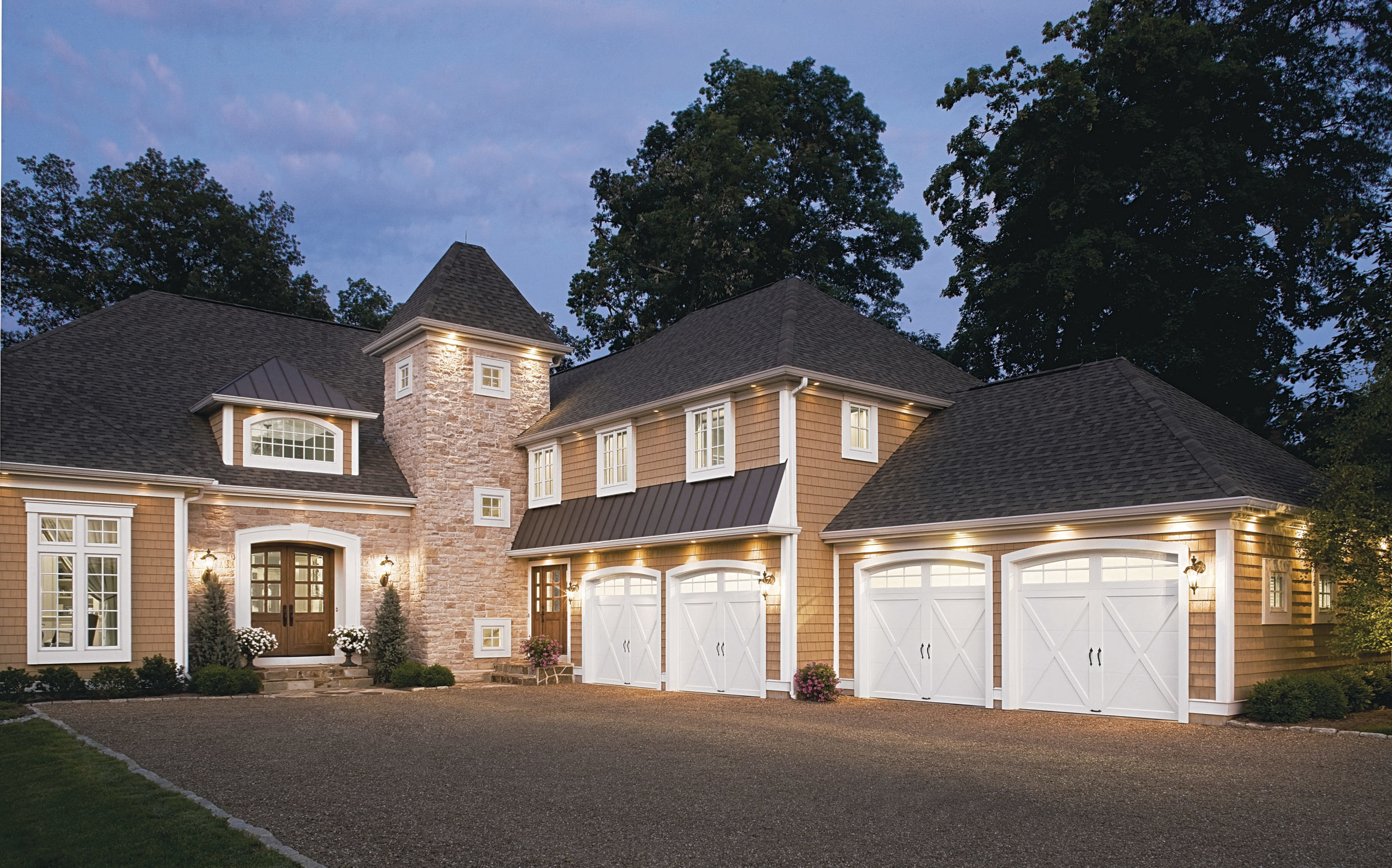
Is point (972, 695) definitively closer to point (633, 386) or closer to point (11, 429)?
point (633, 386)

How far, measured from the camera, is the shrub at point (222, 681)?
696 inches

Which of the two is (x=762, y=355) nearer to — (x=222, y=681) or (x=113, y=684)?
(x=222, y=681)

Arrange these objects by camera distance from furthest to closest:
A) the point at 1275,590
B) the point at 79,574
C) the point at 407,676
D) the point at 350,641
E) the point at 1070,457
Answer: the point at 350,641 < the point at 407,676 < the point at 79,574 < the point at 1070,457 < the point at 1275,590

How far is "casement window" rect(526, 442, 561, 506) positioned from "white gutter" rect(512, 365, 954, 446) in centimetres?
75

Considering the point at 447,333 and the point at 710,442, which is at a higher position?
the point at 447,333

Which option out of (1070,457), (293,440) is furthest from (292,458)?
(1070,457)

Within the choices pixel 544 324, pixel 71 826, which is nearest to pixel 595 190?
pixel 544 324

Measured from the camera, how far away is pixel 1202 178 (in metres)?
22.7

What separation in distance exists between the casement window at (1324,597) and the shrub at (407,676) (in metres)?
15.0

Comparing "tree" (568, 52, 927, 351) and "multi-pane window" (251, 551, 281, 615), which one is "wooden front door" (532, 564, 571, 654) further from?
"tree" (568, 52, 927, 351)

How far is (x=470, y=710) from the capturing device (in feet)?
52.0

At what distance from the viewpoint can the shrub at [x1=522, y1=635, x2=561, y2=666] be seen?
20969 mm

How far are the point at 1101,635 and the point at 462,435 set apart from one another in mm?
13354

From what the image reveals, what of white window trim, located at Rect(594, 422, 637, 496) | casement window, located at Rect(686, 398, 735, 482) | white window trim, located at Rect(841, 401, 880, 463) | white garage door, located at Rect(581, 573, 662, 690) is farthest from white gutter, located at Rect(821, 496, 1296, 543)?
white window trim, located at Rect(594, 422, 637, 496)
